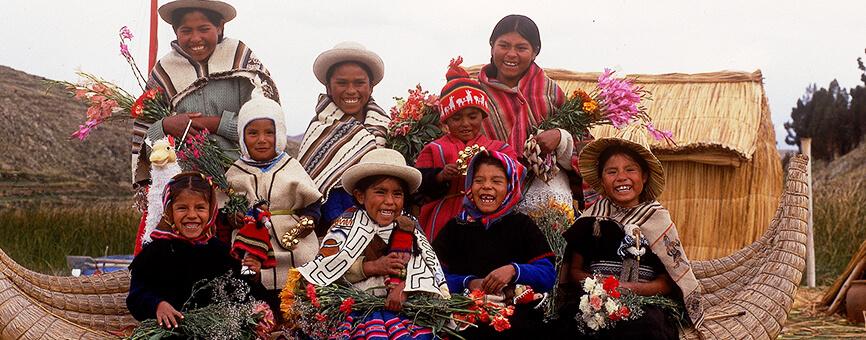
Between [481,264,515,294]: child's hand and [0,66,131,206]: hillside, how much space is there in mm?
10027

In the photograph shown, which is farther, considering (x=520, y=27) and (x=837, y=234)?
(x=837, y=234)

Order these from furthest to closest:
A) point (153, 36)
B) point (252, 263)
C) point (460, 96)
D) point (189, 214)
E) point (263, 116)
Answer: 1. point (153, 36)
2. point (460, 96)
3. point (263, 116)
4. point (252, 263)
5. point (189, 214)

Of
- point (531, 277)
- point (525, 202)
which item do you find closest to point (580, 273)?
point (531, 277)

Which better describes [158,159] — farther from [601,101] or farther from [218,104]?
[601,101]

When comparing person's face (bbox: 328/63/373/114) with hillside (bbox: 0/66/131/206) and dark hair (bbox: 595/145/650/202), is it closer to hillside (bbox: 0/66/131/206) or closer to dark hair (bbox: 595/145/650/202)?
dark hair (bbox: 595/145/650/202)

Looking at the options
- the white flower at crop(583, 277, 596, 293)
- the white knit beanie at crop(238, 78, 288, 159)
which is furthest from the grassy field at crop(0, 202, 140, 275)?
the white flower at crop(583, 277, 596, 293)

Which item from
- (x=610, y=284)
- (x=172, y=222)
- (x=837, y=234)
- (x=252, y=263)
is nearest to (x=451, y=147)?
(x=252, y=263)

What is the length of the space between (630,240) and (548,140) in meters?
1.04

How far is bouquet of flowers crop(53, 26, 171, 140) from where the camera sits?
599cm

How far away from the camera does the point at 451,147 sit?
18.9 ft

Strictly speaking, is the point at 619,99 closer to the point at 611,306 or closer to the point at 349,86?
the point at 349,86

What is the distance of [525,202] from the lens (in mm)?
5863

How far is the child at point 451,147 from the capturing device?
5680mm

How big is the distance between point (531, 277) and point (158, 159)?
2058mm
